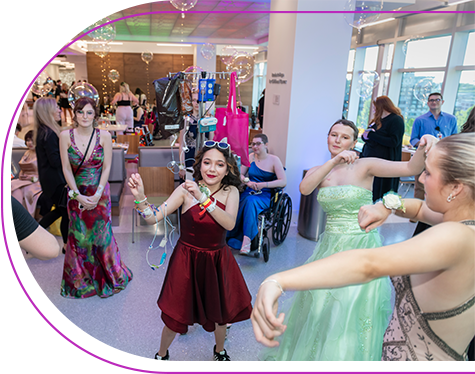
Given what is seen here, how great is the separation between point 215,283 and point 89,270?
63.3 inches

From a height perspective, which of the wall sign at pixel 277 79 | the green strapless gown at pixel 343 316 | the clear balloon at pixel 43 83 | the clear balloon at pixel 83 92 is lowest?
the green strapless gown at pixel 343 316

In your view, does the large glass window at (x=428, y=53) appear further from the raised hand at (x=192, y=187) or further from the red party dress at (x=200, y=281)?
the raised hand at (x=192, y=187)

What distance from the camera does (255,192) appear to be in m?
4.14

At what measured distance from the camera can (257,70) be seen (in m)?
20.8

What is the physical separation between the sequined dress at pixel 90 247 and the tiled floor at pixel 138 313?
0.11 metres

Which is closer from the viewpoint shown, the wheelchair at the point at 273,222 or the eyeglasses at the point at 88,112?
the eyeglasses at the point at 88,112

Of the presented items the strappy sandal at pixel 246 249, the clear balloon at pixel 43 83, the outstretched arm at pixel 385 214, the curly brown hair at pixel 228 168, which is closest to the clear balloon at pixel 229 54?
the strappy sandal at pixel 246 249

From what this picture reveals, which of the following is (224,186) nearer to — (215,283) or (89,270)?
(215,283)

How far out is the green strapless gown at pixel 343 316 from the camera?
1799 millimetres

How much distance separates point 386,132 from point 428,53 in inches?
226

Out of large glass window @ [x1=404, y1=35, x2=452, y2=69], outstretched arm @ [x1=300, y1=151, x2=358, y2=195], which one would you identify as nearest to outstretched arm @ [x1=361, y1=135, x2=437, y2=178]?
outstretched arm @ [x1=300, y1=151, x2=358, y2=195]

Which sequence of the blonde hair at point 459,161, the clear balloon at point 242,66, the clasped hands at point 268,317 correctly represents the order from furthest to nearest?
the clear balloon at point 242,66, the blonde hair at point 459,161, the clasped hands at point 268,317

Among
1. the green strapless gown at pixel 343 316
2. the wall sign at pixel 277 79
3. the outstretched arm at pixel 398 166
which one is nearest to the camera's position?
the green strapless gown at pixel 343 316

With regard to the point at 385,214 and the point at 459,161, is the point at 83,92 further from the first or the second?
the point at 459,161
